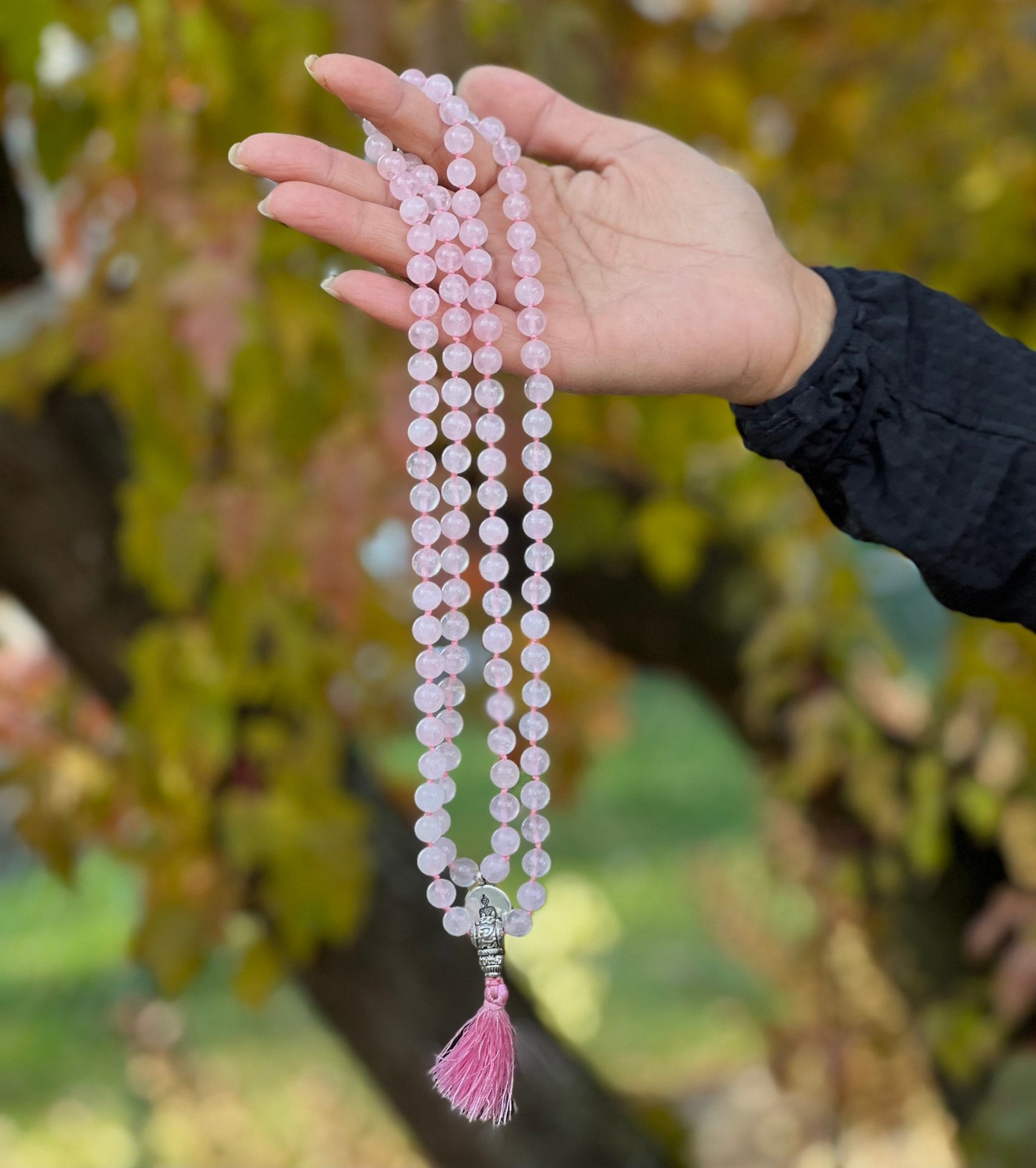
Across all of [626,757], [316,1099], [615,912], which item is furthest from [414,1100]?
[626,757]

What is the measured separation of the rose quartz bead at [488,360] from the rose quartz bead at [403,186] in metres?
0.14

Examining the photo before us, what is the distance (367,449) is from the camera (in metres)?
1.81

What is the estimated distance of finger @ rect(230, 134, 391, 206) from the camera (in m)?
1.01

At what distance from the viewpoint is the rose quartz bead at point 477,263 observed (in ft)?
3.62

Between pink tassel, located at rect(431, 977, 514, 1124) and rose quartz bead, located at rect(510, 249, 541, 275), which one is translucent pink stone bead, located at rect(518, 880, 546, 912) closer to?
pink tassel, located at rect(431, 977, 514, 1124)

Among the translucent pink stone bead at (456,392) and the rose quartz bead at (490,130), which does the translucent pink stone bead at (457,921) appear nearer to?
the translucent pink stone bead at (456,392)

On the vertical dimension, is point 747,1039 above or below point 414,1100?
below

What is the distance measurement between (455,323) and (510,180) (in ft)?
0.50

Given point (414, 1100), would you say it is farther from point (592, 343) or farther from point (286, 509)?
point (592, 343)

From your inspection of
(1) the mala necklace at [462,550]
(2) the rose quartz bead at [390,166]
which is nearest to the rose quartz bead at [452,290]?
(1) the mala necklace at [462,550]

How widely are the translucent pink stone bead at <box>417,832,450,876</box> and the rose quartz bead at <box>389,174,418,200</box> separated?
0.55 m

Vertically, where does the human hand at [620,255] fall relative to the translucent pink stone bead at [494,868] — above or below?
above

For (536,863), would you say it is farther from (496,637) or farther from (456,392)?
(456,392)

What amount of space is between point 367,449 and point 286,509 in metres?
0.14
